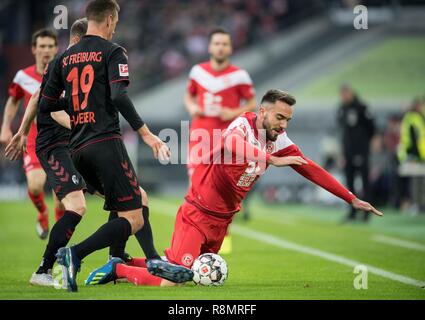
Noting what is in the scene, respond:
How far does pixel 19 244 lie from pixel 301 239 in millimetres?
4081

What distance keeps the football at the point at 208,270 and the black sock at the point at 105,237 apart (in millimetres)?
800

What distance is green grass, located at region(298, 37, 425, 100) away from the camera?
2958cm

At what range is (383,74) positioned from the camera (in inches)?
1191

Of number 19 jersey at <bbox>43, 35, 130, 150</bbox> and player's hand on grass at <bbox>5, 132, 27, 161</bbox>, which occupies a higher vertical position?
number 19 jersey at <bbox>43, 35, 130, 150</bbox>

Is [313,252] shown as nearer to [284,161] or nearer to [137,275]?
[137,275]

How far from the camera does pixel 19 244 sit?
1369 centimetres

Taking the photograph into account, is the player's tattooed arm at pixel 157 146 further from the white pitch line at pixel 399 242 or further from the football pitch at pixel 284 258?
the white pitch line at pixel 399 242

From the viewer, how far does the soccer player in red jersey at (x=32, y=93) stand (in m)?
11.1

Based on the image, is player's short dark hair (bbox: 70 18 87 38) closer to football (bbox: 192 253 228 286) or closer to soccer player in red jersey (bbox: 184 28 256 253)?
football (bbox: 192 253 228 286)

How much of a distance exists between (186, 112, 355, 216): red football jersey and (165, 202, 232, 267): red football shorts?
0.27 ft

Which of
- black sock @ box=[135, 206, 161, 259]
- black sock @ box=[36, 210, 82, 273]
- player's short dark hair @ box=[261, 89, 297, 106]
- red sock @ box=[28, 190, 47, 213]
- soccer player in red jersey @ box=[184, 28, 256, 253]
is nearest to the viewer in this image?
player's short dark hair @ box=[261, 89, 297, 106]

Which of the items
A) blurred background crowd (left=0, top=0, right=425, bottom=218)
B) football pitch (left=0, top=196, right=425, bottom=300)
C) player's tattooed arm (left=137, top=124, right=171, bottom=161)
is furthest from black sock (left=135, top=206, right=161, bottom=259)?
blurred background crowd (left=0, top=0, right=425, bottom=218)

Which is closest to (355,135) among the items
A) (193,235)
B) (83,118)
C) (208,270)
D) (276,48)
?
(193,235)

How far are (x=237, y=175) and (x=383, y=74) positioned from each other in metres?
22.0
